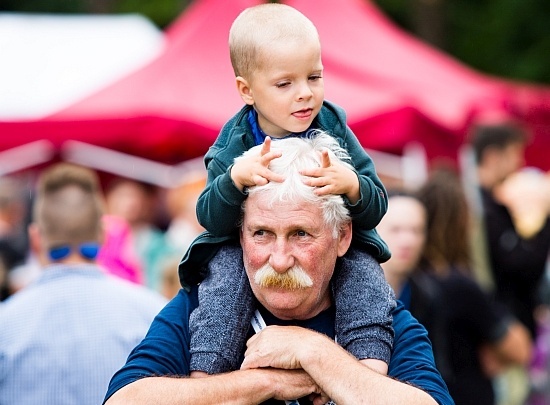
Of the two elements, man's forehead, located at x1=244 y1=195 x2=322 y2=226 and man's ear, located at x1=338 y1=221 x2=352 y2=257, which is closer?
man's forehead, located at x1=244 y1=195 x2=322 y2=226

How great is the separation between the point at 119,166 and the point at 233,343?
836 centimetres

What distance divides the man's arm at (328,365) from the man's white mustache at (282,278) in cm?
15

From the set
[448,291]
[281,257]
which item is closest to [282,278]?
[281,257]

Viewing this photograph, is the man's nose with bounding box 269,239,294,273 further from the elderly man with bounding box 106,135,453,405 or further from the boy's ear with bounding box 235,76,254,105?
the boy's ear with bounding box 235,76,254,105

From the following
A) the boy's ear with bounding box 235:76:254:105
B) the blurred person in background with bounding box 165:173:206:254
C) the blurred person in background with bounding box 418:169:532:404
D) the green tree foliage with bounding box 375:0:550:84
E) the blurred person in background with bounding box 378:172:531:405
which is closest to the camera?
the boy's ear with bounding box 235:76:254:105

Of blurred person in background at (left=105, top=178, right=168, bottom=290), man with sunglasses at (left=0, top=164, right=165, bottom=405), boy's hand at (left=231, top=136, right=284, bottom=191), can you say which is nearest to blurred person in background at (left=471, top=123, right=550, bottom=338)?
blurred person in background at (left=105, top=178, right=168, bottom=290)

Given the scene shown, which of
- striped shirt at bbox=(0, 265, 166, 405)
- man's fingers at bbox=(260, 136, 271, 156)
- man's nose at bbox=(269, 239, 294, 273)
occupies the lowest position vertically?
striped shirt at bbox=(0, 265, 166, 405)

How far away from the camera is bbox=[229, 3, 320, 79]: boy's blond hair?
150 inches

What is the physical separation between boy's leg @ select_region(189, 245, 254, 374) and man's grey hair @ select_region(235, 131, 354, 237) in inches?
11.9

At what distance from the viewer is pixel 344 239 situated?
388cm

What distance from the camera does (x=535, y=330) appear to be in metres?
8.84

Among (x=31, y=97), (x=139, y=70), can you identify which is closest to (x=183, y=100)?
(x=139, y=70)

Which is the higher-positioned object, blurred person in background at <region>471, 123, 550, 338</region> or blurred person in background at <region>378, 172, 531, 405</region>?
blurred person in background at <region>378, 172, 531, 405</region>

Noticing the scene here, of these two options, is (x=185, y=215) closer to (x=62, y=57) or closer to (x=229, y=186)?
(x=62, y=57)
